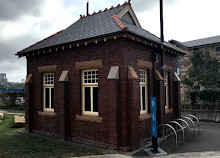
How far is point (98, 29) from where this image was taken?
29.3ft

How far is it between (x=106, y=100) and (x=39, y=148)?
3.58 m

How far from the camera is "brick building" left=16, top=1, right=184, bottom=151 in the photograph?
7.65 meters

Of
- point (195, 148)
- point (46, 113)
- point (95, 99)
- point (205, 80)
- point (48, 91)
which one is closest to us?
A: point (195, 148)

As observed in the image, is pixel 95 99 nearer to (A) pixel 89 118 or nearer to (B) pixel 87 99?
(B) pixel 87 99

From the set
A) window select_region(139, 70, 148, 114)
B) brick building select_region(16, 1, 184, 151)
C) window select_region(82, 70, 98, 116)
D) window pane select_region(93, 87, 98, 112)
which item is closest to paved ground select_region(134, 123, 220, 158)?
brick building select_region(16, 1, 184, 151)

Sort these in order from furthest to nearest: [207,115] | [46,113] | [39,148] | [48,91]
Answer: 1. [207,115]
2. [48,91]
3. [46,113]
4. [39,148]

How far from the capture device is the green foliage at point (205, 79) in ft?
61.1

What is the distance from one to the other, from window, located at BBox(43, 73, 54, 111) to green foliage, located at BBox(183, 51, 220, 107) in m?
13.4

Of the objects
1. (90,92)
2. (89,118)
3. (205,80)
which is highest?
(205,80)

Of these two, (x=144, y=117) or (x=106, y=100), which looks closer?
(x=106, y=100)

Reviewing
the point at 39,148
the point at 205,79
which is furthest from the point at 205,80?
the point at 39,148

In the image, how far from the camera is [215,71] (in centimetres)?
2027

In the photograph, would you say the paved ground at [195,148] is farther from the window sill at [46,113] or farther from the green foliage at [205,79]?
the green foliage at [205,79]

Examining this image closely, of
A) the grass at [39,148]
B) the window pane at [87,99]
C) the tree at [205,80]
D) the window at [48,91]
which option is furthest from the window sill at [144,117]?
the tree at [205,80]
